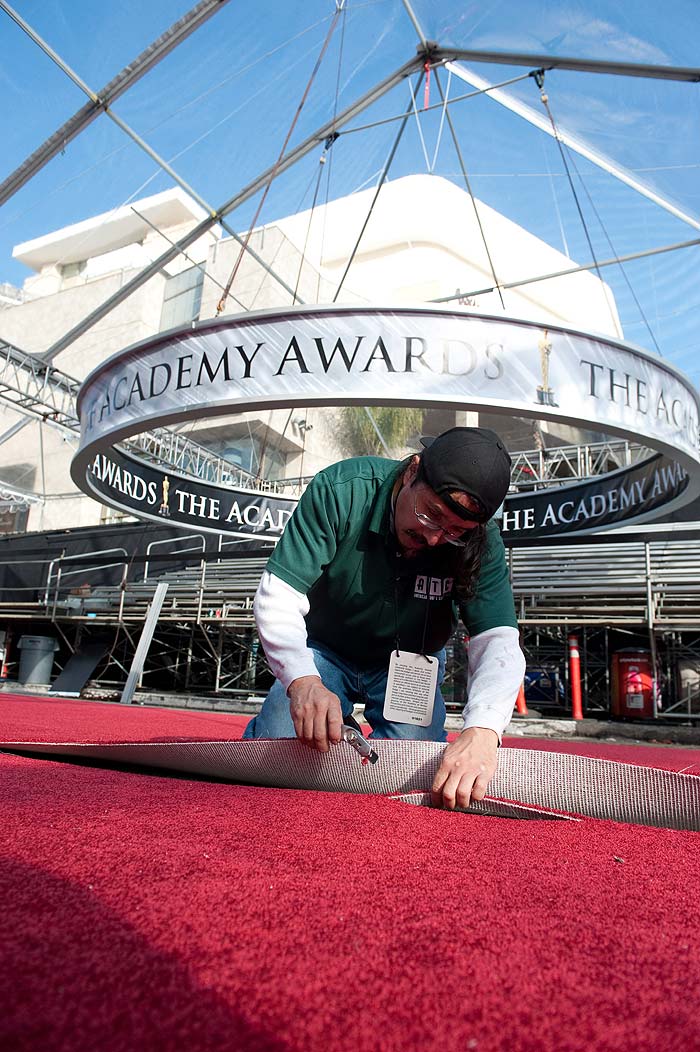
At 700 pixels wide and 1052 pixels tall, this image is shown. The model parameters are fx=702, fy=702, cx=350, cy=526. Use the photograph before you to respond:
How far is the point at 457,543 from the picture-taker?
2.00 metres

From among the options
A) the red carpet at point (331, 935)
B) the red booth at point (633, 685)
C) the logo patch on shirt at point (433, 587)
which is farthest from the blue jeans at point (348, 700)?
the red booth at point (633, 685)

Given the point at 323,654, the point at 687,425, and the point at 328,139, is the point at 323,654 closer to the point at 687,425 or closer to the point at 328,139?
the point at 687,425

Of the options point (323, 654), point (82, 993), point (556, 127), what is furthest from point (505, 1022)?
point (556, 127)

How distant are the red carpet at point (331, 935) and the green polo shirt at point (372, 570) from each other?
77 centimetres

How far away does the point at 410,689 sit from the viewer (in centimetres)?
215

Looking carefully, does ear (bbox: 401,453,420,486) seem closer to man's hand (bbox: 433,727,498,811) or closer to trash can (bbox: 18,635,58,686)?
man's hand (bbox: 433,727,498,811)

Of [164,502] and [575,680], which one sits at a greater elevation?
[164,502]

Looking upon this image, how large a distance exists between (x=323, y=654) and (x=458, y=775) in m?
0.95

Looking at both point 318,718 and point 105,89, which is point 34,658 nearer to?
point 105,89

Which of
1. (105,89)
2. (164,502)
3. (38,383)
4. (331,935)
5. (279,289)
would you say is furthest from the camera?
(279,289)

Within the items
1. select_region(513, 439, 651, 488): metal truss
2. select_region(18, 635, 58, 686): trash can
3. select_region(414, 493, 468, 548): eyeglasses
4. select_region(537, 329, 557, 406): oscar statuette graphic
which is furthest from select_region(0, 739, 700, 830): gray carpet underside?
select_region(513, 439, 651, 488): metal truss

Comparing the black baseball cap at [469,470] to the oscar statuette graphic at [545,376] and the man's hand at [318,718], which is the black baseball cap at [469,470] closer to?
the man's hand at [318,718]

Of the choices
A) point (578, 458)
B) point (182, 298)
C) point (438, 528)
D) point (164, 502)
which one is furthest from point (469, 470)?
point (182, 298)

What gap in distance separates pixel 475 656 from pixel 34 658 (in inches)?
418
